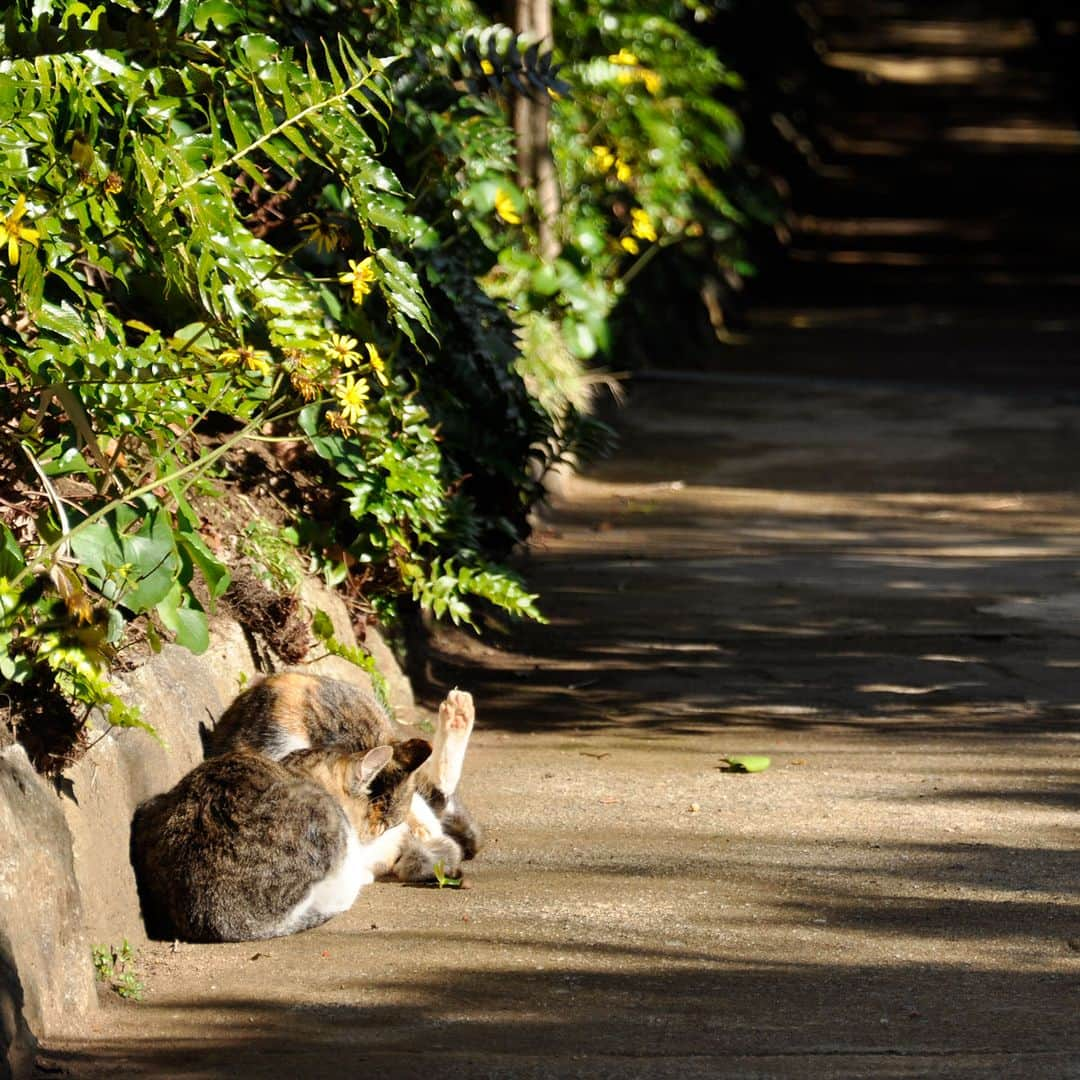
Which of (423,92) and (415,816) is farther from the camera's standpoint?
(423,92)

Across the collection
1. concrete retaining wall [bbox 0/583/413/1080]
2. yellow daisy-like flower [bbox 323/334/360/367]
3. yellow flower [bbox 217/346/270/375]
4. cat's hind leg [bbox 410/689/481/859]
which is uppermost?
yellow flower [bbox 217/346/270/375]

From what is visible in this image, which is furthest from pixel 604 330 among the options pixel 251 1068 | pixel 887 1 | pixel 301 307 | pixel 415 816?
pixel 887 1

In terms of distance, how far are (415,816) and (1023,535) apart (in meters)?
5.64

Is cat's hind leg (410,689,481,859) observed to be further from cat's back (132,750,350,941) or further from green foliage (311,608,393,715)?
green foliage (311,608,393,715)

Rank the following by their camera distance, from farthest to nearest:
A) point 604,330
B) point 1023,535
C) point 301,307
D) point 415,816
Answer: point 604,330 < point 1023,535 < point 301,307 < point 415,816

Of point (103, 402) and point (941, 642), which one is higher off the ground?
point (103, 402)

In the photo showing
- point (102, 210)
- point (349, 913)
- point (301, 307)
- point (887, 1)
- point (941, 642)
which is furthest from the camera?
point (887, 1)

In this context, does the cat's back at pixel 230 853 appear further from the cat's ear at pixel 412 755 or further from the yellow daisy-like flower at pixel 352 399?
the yellow daisy-like flower at pixel 352 399

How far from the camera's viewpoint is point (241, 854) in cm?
457

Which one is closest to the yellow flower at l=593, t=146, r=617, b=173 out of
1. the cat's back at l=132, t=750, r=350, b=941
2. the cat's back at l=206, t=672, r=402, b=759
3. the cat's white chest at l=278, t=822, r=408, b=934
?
the cat's back at l=206, t=672, r=402, b=759

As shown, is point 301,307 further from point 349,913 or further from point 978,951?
point 978,951

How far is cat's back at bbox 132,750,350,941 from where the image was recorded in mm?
4582

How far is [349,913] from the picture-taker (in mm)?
4887

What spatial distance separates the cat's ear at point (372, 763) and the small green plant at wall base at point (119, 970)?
32.8 inches
